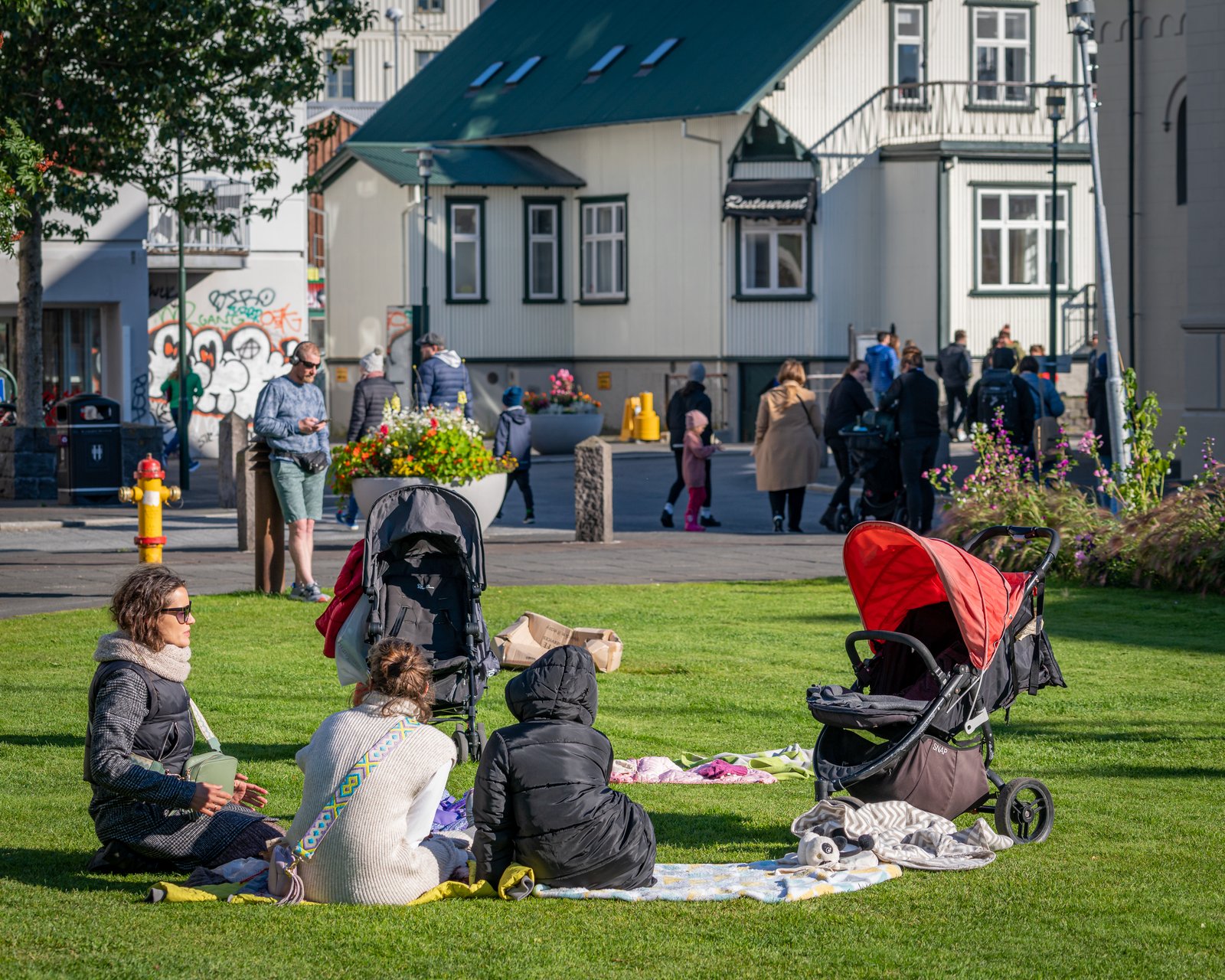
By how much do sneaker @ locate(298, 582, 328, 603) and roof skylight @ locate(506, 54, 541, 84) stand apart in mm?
33636

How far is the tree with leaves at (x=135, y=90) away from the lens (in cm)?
2148

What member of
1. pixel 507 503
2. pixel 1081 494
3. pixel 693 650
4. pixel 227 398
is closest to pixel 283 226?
pixel 227 398

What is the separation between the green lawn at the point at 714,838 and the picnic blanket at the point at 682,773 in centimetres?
16

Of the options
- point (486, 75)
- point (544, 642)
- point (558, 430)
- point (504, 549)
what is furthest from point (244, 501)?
point (486, 75)

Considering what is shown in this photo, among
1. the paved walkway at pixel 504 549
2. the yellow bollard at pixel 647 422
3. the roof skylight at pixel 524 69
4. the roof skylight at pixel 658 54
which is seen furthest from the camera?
the roof skylight at pixel 524 69

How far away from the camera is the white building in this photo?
131ft

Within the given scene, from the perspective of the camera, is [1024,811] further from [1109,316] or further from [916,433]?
[1109,316]

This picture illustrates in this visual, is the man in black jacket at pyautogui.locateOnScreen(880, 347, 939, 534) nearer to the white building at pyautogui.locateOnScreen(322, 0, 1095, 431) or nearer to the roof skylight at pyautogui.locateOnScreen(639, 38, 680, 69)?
the white building at pyautogui.locateOnScreen(322, 0, 1095, 431)

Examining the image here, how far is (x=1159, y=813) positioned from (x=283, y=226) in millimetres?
30950

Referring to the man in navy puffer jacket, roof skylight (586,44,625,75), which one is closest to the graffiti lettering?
roof skylight (586,44,625,75)

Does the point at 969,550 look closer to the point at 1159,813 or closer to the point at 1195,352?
the point at 1159,813

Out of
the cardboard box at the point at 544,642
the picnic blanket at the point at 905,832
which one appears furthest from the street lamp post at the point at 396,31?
the picnic blanket at the point at 905,832

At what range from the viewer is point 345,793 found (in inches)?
252

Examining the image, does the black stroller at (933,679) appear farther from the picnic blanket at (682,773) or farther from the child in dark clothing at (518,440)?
the child in dark clothing at (518,440)
